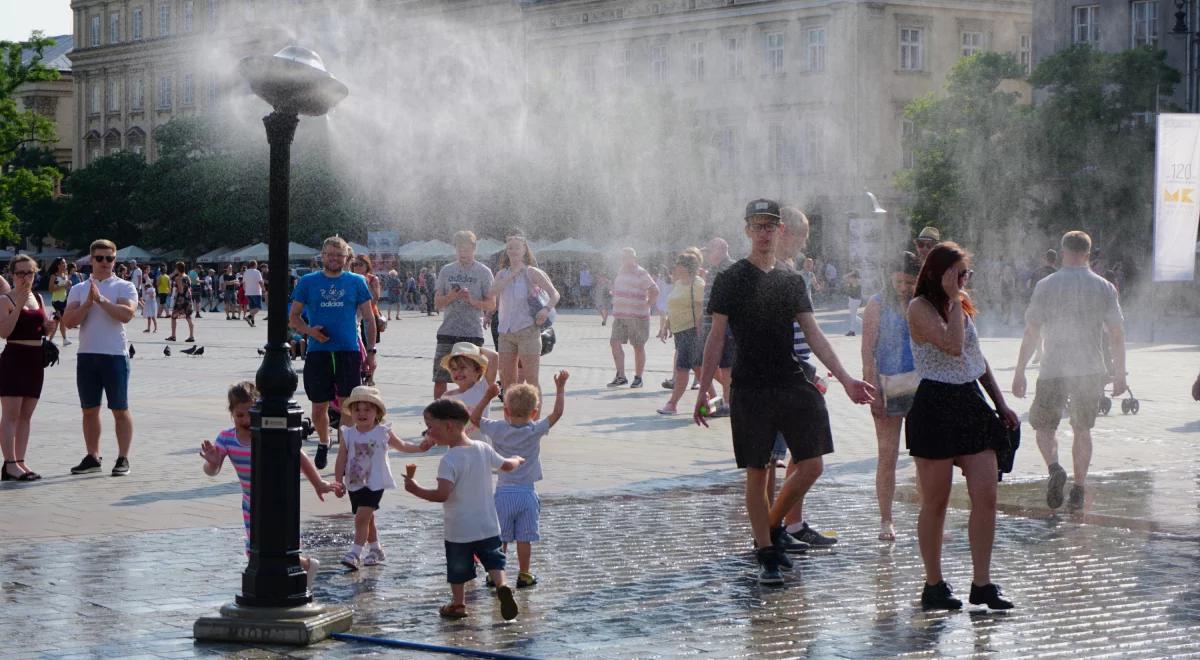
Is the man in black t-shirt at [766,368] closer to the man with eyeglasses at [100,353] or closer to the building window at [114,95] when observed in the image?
the man with eyeglasses at [100,353]

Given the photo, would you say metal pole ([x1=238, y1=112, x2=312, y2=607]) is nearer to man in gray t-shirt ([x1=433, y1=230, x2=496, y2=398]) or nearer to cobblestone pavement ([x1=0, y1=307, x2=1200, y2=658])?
cobblestone pavement ([x1=0, y1=307, x2=1200, y2=658])

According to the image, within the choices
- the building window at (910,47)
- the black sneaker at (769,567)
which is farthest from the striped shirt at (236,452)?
the building window at (910,47)

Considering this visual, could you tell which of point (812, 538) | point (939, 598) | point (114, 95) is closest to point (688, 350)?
point (812, 538)

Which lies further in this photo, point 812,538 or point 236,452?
point 812,538

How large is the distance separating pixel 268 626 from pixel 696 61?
146 ft

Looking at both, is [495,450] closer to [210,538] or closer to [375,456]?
[375,456]

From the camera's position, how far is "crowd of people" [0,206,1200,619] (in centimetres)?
761

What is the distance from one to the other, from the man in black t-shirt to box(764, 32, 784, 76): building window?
1769 inches

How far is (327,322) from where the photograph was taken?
484 inches

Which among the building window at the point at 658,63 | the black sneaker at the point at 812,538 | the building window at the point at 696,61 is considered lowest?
the black sneaker at the point at 812,538

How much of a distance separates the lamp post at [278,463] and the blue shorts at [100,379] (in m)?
5.31

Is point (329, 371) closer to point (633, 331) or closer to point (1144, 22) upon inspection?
point (633, 331)

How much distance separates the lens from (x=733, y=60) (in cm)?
5203

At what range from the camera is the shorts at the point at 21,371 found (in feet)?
40.3
